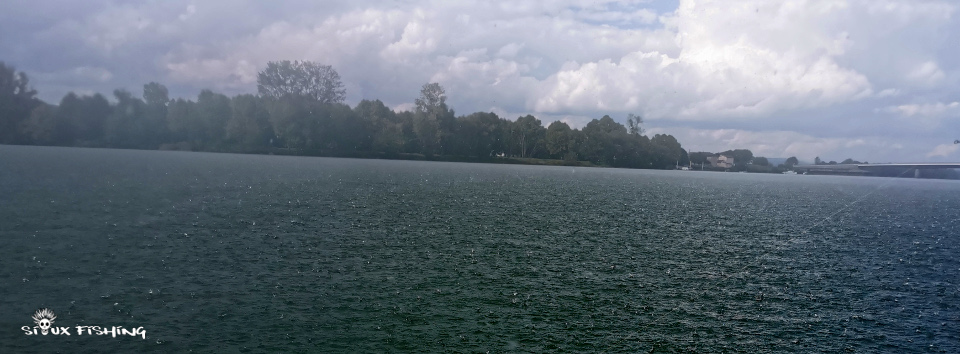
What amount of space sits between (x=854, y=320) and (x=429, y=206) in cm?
4138

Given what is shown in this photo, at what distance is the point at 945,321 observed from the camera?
2589 centimetres

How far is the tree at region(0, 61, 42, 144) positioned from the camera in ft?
577

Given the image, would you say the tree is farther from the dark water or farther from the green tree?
the dark water

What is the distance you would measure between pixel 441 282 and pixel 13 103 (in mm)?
211723

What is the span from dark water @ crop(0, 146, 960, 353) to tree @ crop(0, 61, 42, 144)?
522 ft

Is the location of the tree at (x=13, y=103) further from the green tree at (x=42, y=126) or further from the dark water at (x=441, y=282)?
the dark water at (x=441, y=282)

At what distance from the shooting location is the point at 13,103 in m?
182

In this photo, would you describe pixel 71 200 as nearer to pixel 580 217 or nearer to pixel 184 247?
pixel 184 247

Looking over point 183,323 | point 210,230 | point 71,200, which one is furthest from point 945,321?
point 71,200

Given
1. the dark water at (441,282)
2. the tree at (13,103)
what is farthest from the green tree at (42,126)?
the dark water at (441,282)

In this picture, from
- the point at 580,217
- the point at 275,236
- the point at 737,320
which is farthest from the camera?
the point at 580,217

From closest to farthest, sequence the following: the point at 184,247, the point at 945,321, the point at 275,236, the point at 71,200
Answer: the point at 945,321
the point at 184,247
the point at 275,236
the point at 71,200

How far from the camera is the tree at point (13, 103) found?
176000 millimetres

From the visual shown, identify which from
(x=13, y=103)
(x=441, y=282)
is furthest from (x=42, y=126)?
(x=441, y=282)
